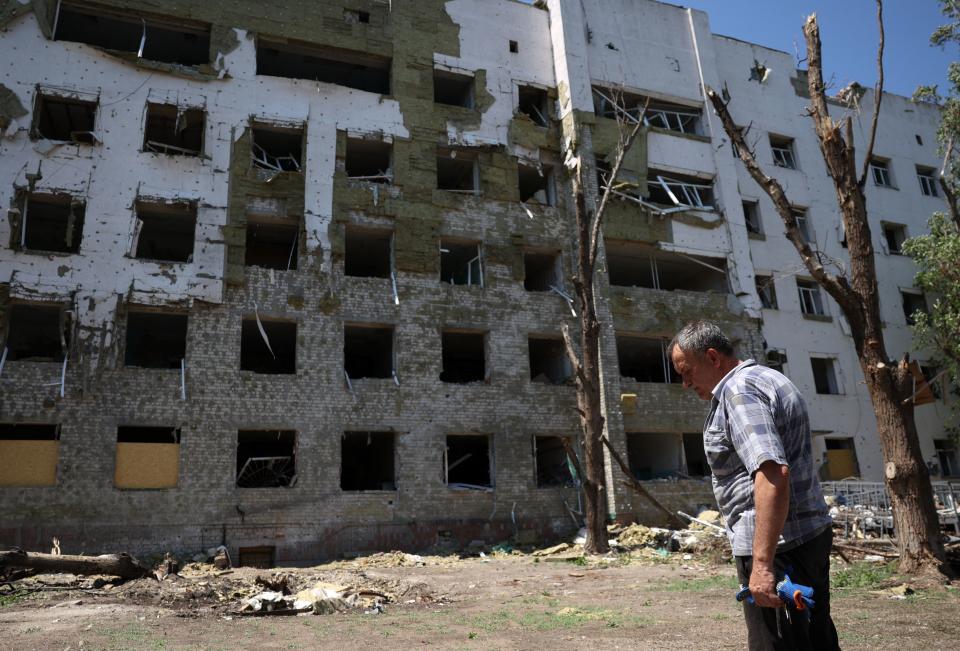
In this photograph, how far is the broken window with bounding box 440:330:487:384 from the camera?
20.4 m

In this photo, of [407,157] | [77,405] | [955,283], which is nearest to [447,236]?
[407,157]

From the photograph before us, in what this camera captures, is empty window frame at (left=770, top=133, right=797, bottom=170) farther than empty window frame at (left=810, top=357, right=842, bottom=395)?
Yes

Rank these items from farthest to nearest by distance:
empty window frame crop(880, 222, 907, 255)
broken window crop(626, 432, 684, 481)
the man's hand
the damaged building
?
empty window frame crop(880, 222, 907, 255) < broken window crop(626, 432, 684, 481) < the damaged building < the man's hand

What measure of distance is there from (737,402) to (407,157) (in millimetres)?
17882

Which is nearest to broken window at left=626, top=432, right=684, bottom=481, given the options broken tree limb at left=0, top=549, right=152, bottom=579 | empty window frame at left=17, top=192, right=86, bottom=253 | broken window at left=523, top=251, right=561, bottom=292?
broken window at left=523, top=251, right=561, bottom=292

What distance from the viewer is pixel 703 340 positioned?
129 inches

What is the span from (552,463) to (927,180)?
22.0 meters

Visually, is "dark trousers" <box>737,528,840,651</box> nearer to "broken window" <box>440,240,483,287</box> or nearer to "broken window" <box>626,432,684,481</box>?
"broken window" <box>440,240,483,287</box>

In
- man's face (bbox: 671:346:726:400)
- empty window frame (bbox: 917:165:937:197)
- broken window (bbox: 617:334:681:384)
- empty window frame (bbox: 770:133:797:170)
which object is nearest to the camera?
man's face (bbox: 671:346:726:400)

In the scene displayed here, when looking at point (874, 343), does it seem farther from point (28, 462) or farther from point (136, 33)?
point (136, 33)

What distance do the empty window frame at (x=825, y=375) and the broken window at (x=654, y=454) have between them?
6812 millimetres

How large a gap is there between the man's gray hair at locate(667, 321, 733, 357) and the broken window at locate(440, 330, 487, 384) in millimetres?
16075

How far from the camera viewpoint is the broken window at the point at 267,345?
17795 millimetres

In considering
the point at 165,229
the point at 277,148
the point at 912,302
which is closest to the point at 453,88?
the point at 277,148
